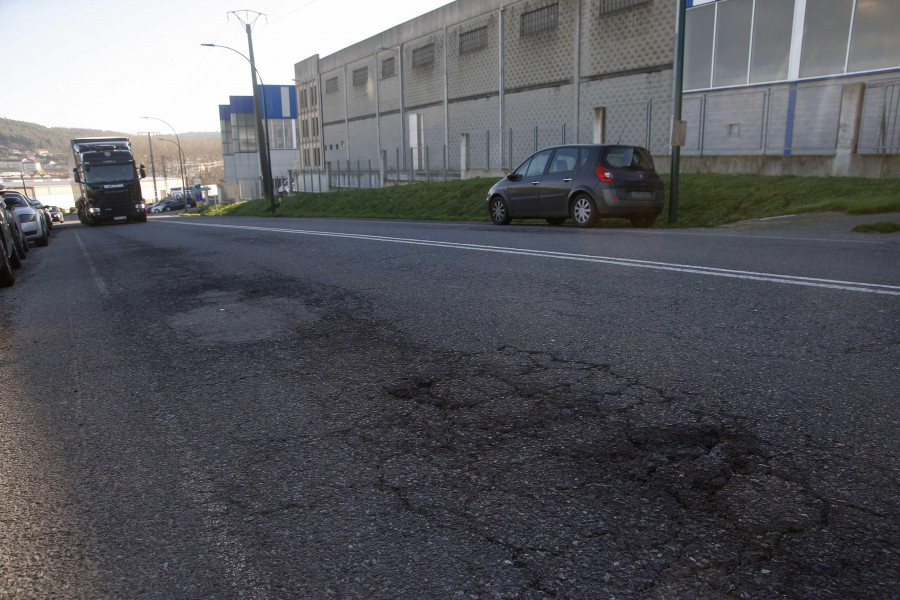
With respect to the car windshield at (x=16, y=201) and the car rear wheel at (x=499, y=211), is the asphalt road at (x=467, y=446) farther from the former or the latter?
the car windshield at (x=16, y=201)

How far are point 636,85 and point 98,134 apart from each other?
170 meters

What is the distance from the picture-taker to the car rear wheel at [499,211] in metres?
14.7

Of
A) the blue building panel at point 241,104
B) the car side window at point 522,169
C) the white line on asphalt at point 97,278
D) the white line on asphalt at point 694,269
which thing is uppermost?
the blue building panel at point 241,104

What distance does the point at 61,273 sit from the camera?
952cm

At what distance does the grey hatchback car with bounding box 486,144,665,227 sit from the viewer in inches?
498

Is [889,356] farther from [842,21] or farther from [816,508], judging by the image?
[842,21]

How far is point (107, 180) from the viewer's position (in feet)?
93.2

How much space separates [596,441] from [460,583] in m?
1.04

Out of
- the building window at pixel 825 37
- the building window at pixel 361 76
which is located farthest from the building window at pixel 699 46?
the building window at pixel 361 76

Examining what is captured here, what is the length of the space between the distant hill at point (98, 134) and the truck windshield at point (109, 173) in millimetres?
115011

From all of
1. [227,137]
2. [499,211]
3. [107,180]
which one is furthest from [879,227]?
[227,137]

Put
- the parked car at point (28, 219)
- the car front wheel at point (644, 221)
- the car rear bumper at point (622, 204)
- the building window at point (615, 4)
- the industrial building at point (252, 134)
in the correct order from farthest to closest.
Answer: the industrial building at point (252, 134), the building window at point (615, 4), the parked car at point (28, 219), the car front wheel at point (644, 221), the car rear bumper at point (622, 204)

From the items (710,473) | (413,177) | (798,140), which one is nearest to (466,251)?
(710,473)

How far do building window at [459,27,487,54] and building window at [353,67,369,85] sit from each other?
12626mm
